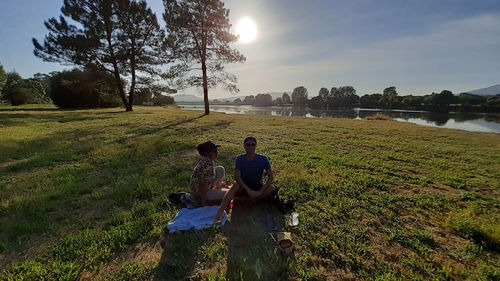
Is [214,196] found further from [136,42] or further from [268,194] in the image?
[136,42]

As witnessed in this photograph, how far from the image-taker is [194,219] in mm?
3348

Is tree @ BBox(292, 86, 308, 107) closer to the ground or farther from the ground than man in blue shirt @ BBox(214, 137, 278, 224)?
farther from the ground

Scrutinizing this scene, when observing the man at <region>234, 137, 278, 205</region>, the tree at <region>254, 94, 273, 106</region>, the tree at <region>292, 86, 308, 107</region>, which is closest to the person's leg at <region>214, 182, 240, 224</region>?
the man at <region>234, 137, 278, 205</region>

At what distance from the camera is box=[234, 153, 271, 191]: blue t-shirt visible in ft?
12.3

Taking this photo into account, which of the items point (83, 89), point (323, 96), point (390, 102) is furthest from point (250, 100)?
point (83, 89)

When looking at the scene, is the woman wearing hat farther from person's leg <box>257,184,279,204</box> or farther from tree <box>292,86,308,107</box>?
tree <box>292,86,308,107</box>

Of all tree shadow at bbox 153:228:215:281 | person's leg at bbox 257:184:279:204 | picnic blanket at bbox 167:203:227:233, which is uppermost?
person's leg at bbox 257:184:279:204

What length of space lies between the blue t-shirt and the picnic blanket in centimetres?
75

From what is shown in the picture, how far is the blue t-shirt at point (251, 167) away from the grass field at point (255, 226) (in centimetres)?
65

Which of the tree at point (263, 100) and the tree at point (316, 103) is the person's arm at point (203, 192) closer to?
the tree at point (316, 103)

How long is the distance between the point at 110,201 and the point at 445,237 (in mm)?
5708

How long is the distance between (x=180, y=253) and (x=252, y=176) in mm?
1680

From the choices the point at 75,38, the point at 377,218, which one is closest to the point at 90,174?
the point at 377,218

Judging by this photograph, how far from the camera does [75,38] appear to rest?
20062 millimetres
